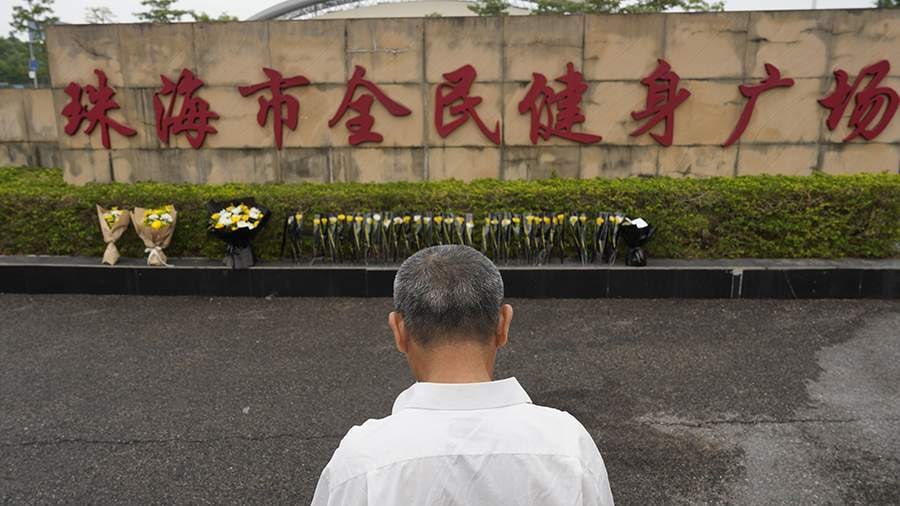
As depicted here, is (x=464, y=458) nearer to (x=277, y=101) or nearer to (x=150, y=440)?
(x=150, y=440)

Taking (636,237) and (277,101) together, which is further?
(277,101)

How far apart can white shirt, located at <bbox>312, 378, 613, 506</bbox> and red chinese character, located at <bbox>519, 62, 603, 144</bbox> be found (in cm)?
673

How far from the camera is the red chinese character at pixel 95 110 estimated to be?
787cm

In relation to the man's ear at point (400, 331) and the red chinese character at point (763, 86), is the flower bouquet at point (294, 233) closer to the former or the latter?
the red chinese character at point (763, 86)

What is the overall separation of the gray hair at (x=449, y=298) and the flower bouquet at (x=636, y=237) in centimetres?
531

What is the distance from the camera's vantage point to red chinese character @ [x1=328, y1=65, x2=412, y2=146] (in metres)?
7.72

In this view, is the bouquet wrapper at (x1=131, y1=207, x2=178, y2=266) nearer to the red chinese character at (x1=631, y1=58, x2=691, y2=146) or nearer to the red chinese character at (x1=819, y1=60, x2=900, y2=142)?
the red chinese character at (x1=631, y1=58, x2=691, y2=146)

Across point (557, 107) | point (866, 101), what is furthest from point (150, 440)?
point (866, 101)

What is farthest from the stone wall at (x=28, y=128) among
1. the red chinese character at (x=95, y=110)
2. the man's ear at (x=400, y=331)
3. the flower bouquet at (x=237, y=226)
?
the man's ear at (x=400, y=331)

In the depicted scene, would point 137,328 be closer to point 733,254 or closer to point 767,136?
point 733,254

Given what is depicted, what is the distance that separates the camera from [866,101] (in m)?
7.52

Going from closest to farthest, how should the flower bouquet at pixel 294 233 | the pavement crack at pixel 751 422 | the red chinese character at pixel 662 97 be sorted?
the pavement crack at pixel 751 422 < the flower bouquet at pixel 294 233 < the red chinese character at pixel 662 97

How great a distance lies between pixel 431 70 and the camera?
25.3 feet

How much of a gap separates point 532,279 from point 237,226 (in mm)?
2910
